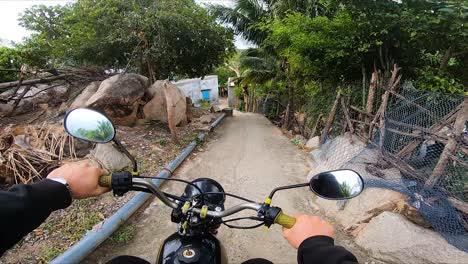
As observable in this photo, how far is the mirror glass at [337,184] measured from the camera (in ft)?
4.79

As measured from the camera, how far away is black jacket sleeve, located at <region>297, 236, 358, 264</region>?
1.07 m

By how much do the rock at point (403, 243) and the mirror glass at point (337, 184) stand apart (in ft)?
6.73

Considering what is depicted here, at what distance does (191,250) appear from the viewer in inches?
50.6

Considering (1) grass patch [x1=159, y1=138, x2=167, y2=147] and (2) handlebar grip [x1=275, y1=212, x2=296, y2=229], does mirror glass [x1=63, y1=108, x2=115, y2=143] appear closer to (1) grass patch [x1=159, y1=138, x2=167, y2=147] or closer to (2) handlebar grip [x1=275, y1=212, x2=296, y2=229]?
(2) handlebar grip [x1=275, y1=212, x2=296, y2=229]

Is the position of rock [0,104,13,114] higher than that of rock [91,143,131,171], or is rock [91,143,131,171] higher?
rock [0,104,13,114]

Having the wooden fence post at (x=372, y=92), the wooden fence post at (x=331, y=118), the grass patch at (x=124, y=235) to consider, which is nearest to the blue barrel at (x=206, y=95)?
the wooden fence post at (x=331, y=118)

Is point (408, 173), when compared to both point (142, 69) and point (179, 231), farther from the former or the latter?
point (142, 69)

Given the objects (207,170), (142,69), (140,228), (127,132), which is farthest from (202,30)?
(140,228)

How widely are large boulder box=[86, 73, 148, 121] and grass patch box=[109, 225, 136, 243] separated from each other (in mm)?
4549

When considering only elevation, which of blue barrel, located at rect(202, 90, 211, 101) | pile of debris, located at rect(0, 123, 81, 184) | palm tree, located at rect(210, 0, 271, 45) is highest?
palm tree, located at rect(210, 0, 271, 45)

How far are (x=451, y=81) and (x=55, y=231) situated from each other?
20.1 ft

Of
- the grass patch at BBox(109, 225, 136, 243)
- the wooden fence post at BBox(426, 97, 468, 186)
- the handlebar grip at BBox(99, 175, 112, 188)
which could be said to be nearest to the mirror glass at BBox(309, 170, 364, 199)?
the handlebar grip at BBox(99, 175, 112, 188)

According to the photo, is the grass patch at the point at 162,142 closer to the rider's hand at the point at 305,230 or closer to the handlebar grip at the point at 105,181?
the handlebar grip at the point at 105,181

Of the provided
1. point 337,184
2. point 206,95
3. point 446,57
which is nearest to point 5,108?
point 337,184
